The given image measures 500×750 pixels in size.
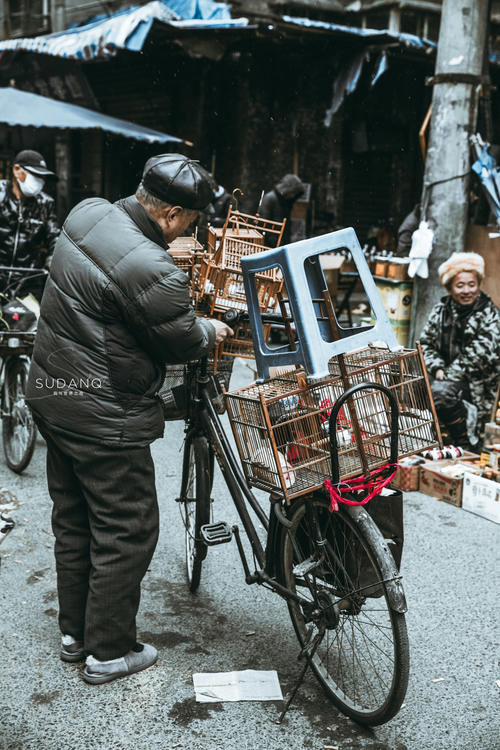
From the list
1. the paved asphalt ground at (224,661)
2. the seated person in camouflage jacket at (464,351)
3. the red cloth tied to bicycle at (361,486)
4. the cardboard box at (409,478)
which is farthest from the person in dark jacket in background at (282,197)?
the red cloth tied to bicycle at (361,486)

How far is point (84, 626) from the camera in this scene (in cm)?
332

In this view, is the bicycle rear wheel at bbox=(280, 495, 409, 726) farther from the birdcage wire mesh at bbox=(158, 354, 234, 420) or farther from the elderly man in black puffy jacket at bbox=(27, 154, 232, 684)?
the birdcage wire mesh at bbox=(158, 354, 234, 420)

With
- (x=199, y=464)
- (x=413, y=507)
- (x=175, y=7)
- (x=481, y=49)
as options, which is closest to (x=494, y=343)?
(x=413, y=507)

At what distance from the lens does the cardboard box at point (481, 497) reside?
499 cm

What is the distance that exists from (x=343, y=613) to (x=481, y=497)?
7.77ft

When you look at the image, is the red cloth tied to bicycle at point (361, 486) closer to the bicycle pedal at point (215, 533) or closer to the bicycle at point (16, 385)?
the bicycle pedal at point (215, 533)

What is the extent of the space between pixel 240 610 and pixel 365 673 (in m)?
0.80

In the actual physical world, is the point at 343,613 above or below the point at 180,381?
below

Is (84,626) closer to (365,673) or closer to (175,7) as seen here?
(365,673)

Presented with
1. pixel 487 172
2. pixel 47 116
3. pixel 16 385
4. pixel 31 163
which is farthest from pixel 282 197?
pixel 16 385

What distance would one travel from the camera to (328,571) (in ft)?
9.98

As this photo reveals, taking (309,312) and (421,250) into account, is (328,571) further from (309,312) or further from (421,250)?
(421,250)

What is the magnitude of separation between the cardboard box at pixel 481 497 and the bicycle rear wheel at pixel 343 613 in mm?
1897

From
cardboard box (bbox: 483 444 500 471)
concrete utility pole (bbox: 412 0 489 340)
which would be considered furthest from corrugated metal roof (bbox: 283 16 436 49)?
cardboard box (bbox: 483 444 500 471)
